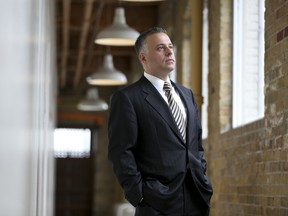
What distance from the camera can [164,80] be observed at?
3818 millimetres

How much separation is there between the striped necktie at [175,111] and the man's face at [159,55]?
0.06 meters

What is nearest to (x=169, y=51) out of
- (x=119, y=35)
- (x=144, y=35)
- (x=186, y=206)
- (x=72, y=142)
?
(x=144, y=35)

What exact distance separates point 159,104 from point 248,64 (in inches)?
116

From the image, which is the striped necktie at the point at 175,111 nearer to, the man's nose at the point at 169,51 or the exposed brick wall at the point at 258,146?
the man's nose at the point at 169,51

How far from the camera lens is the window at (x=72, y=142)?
2050 centimetres

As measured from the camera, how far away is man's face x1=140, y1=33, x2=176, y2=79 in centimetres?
373

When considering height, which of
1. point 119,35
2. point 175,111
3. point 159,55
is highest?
point 119,35

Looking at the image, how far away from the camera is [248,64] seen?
6.55 m

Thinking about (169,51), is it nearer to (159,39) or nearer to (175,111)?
(159,39)

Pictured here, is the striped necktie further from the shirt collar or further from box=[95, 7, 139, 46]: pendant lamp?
box=[95, 7, 139, 46]: pendant lamp

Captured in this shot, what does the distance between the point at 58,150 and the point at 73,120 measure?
1.59 metres

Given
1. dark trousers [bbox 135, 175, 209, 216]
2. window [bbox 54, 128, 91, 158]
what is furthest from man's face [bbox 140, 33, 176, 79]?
window [bbox 54, 128, 91, 158]

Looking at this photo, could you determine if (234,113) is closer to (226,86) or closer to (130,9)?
(226,86)

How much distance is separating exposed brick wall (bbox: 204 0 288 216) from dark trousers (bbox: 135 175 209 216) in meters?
0.97
